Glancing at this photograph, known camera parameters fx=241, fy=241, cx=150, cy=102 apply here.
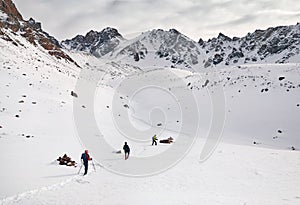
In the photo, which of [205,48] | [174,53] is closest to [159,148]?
[205,48]

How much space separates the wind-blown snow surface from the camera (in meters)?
10.9

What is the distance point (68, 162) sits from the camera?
50.5 ft

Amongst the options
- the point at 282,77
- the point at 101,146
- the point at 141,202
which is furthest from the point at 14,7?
the point at 141,202

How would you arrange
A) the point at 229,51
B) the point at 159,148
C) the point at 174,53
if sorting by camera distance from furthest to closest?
the point at 174,53, the point at 229,51, the point at 159,148

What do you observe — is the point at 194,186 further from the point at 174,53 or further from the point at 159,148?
the point at 174,53

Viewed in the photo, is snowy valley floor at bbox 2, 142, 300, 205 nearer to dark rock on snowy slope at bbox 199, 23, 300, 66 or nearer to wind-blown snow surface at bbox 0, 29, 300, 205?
wind-blown snow surface at bbox 0, 29, 300, 205

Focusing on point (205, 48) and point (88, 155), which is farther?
point (205, 48)

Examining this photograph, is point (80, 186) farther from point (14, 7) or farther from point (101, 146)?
point (14, 7)

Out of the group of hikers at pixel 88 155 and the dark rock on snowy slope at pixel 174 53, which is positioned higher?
the dark rock on snowy slope at pixel 174 53

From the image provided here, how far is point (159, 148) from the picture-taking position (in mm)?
22172

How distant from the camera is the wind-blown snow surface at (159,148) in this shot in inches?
428

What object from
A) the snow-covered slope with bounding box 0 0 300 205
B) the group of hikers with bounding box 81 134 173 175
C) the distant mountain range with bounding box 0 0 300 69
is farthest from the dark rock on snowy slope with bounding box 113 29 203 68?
the group of hikers with bounding box 81 134 173 175

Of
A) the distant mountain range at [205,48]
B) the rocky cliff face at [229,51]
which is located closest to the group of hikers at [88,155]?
the distant mountain range at [205,48]

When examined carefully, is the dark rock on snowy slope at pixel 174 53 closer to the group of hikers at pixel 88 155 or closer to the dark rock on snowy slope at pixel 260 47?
the dark rock on snowy slope at pixel 260 47
